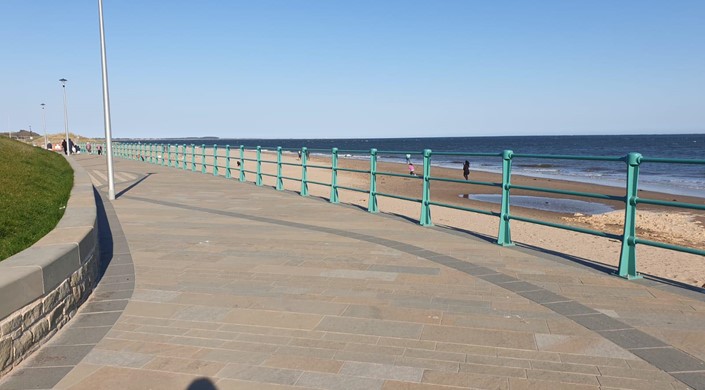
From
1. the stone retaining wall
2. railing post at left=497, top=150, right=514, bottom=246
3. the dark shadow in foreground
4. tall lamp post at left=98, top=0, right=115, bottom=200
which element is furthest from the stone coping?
tall lamp post at left=98, top=0, right=115, bottom=200

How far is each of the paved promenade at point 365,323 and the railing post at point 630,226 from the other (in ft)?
0.63

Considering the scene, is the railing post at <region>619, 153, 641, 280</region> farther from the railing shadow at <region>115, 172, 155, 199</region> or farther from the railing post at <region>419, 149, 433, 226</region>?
the railing shadow at <region>115, 172, 155, 199</region>

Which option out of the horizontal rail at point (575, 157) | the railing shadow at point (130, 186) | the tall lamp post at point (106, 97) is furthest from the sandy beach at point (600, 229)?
the tall lamp post at point (106, 97)

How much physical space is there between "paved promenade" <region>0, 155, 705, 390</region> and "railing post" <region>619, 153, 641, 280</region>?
0.19m

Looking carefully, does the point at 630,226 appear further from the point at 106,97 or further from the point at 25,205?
the point at 106,97

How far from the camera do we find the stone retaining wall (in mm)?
3635

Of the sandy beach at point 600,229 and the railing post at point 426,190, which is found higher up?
the railing post at point 426,190

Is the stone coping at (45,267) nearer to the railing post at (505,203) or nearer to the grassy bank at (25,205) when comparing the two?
the grassy bank at (25,205)

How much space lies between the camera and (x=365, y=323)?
4.59m

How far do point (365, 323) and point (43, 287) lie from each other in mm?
2318

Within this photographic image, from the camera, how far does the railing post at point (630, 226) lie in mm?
5771

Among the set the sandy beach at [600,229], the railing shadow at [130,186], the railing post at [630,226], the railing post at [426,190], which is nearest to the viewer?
the railing post at [630,226]

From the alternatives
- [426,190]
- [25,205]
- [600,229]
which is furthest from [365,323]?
[600,229]

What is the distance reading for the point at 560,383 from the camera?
137 inches
